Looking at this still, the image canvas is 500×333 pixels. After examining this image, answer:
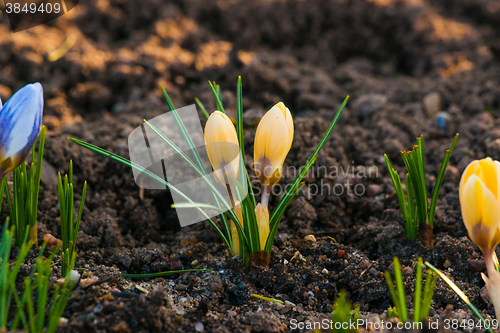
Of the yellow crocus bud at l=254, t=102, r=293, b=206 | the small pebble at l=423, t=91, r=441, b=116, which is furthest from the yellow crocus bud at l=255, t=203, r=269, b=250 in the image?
the small pebble at l=423, t=91, r=441, b=116

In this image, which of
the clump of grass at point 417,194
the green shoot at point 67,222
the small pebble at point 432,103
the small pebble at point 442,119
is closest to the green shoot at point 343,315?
the clump of grass at point 417,194

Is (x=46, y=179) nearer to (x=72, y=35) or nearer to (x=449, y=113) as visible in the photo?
(x=72, y=35)

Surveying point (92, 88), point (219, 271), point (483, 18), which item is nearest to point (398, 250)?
point (219, 271)

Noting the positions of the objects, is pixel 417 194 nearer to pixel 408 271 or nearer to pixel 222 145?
pixel 408 271

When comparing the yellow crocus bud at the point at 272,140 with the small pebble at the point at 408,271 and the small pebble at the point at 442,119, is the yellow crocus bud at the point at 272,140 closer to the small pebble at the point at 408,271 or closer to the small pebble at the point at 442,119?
the small pebble at the point at 408,271

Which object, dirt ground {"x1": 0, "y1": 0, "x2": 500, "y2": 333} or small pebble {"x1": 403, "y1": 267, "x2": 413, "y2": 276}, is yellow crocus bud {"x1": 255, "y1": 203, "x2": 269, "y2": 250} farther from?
small pebble {"x1": 403, "y1": 267, "x2": 413, "y2": 276}
